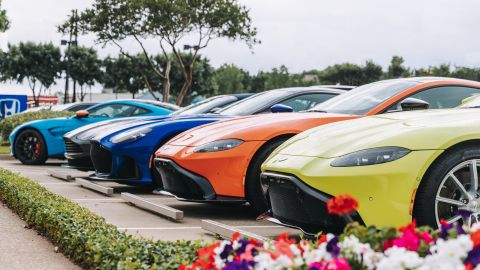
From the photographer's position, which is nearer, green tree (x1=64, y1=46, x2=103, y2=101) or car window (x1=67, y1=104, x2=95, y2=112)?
car window (x1=67, y1=104, x2=95, y2=112)

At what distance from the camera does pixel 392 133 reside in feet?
16.5

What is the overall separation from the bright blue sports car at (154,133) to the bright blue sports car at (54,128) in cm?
529

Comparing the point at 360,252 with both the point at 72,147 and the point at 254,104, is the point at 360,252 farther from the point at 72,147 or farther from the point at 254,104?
the point at 72,147

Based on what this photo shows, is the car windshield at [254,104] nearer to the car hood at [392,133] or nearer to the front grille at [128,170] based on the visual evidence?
the front grille at [128,170]

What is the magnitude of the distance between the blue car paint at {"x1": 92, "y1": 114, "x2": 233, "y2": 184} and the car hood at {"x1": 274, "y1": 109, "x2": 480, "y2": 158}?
3.35 meters

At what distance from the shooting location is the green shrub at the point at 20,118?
1972 centimetres

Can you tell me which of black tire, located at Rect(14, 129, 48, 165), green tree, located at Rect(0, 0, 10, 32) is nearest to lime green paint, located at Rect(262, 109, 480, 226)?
black tire, located at Rect(14, 129, 48, 165)

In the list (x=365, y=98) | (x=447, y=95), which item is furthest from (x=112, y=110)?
(x=447, y=95)

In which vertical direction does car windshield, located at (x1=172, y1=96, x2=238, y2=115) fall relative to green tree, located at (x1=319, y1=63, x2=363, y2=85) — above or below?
below

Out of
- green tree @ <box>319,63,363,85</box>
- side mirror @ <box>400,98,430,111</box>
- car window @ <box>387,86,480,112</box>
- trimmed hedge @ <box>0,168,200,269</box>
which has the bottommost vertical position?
trimmed hedge @ <box>0,168,200,269</box>

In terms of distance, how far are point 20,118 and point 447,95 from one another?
15660mm

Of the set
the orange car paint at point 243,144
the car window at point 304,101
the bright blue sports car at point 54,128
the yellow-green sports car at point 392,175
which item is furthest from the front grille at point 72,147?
the yellow-green sports car at point 392,175

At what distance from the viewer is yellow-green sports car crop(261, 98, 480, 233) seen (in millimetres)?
4793

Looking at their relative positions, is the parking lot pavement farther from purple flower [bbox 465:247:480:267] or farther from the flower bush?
purple flower [bbox 465:247:480:267]
